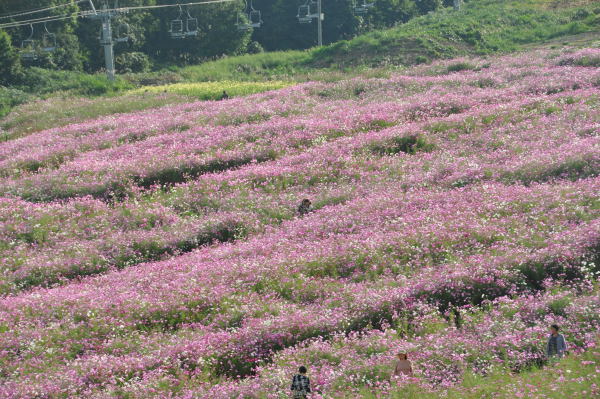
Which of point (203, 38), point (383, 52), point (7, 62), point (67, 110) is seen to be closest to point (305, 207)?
point (67, 110)

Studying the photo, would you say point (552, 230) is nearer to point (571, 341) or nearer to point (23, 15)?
point (571, 341)

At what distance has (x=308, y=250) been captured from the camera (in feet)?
56.4

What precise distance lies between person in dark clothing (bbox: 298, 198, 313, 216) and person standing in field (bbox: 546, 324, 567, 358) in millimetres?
10785

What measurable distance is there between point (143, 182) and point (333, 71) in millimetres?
27699

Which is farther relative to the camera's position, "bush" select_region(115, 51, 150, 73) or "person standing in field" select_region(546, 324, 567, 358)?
"bush" select_region(115, 51, 150, 73)

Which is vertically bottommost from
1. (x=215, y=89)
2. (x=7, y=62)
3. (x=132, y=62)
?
(x=215, y=89)

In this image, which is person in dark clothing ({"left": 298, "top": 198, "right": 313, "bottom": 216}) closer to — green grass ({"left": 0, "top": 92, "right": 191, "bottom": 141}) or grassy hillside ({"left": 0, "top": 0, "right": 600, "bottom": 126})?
green grass ({"left": 0, "top": 92, "right": 191, "bottom": 141})

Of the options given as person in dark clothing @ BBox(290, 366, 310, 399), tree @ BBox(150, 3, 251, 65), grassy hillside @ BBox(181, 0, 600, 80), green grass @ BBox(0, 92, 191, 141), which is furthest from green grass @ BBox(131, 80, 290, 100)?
person in dark clothing @ BBox(290, 366, 310, 399)

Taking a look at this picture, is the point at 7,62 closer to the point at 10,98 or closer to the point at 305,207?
the point at 10,98

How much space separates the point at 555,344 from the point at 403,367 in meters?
2.56

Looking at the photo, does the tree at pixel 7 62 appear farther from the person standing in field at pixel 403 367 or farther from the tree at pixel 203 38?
the person standing in field at pixel 403 367

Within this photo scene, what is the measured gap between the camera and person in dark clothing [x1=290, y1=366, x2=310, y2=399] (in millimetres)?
10672

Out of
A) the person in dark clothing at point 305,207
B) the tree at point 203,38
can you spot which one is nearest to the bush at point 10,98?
the tree at point 203,38

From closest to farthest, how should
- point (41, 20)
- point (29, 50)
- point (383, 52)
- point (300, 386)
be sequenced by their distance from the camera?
point (300, 386), point (383, 52), point (29, 50), point (41, 20)
